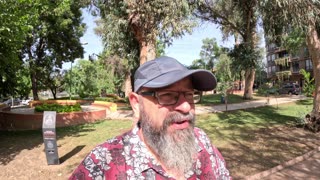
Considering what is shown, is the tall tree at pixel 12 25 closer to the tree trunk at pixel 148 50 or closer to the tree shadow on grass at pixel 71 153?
the tree shadow on grass at pixel 71 153

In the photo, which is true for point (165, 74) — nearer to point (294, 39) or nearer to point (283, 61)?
point (294, 39)

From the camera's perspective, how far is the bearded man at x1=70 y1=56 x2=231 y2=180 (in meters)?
1.71

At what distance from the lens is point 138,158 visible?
1747 millimetres

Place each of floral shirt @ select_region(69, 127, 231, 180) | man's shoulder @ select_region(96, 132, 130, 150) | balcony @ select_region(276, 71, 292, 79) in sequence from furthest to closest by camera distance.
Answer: balcony @ select_region(276, 71, 292, 79) < man's shoulder @ select_region(96, 132, 130, 150) < floral shirt @ select_region(69, 127, 231, 180)

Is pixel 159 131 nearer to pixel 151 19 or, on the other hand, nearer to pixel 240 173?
pixel 240 173

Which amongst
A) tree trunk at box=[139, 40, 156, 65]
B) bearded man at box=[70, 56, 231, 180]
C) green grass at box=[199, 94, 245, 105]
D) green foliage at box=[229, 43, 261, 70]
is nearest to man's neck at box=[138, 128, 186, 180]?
bearded man at box=[70, 56, 231, 180]

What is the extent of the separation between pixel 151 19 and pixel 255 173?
796cm

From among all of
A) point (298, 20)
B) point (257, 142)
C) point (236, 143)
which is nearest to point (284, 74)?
point (298, 20)

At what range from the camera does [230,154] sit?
321 inches

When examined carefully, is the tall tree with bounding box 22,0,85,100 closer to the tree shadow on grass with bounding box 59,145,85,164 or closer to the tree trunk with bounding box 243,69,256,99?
the tree trunk with bounding box 243,69,256,99

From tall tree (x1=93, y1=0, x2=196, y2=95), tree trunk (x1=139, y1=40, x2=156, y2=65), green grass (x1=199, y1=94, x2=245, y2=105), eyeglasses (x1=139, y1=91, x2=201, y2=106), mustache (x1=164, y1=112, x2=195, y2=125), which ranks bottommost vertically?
green grass (x1=199, y1=94, x2=245, y2=105)

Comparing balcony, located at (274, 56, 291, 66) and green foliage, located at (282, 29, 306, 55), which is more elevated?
balcony, located at (274, 56, 291, 66)

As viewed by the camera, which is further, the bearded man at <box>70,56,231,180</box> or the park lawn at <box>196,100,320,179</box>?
the park lawn at <box>196,100,320,179</box>

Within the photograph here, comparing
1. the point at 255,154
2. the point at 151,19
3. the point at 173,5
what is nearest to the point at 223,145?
the point at 255,154
